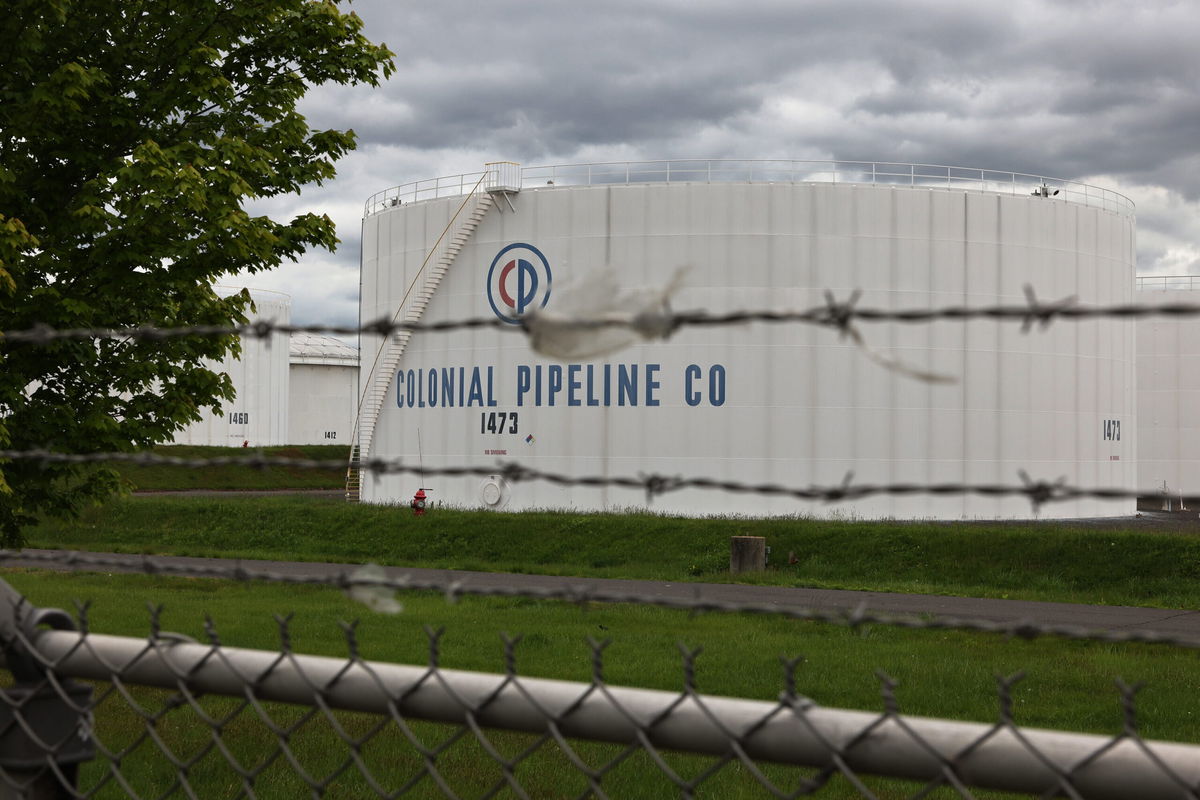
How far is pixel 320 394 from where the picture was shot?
6431cm

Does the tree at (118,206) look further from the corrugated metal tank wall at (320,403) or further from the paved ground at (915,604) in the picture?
the corrugated metal tank wall at (320,403)

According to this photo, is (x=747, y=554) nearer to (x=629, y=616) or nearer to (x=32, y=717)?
(x=629, y=616)

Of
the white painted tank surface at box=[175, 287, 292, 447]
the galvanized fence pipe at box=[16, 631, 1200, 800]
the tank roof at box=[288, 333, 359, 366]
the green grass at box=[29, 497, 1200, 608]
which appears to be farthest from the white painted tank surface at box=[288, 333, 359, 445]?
the galvanized fence pipe at box=[16, 631, 1200, 800]

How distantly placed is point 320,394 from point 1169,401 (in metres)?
42.7

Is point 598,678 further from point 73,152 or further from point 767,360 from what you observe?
point 767,360

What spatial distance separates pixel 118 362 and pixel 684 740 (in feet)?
26.9

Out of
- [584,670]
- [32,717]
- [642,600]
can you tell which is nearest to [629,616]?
[584,670]

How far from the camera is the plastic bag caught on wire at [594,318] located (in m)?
1.80

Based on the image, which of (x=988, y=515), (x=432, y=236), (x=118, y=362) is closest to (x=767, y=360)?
(x=988, y=515)

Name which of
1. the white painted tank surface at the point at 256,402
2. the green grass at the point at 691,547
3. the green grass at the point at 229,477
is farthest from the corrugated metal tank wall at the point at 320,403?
the green grass at the point at 691,547

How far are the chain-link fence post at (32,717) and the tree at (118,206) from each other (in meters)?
6.48

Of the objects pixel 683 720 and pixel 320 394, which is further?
pixel 320 394

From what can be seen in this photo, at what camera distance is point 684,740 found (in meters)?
1.72

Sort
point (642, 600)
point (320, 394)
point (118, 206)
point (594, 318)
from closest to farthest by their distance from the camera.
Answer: point (594, 318) < point (642, 600) < point (118, 206) < point (320, 394)
